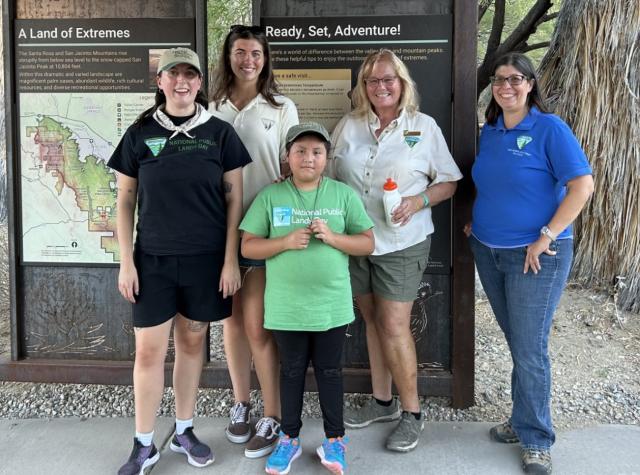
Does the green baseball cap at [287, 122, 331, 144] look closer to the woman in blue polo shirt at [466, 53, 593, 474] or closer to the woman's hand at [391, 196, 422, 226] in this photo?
the woman's hand at [391, 196, 422, 226]

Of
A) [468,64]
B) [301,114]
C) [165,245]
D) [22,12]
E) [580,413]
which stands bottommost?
[580,413]

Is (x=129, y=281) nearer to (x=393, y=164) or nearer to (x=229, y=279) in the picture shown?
(x=229, y=279)

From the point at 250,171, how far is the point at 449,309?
1.68 metres

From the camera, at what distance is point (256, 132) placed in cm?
305

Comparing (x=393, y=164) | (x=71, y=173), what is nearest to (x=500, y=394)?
(x=393, y=164)

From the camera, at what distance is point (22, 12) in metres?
3.87

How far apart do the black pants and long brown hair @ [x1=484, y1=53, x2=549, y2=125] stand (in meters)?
1.39

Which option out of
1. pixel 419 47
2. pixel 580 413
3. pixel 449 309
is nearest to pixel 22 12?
pixel 419 47

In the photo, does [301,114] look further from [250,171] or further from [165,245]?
[165,245]

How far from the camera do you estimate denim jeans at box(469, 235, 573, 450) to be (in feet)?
9.45

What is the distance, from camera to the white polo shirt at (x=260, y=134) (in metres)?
3.06

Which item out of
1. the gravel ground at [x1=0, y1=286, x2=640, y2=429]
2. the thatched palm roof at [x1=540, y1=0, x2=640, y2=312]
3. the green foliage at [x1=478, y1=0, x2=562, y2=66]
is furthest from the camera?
the green foliage at [x1=478, y1=0, x2=562, y2=66]

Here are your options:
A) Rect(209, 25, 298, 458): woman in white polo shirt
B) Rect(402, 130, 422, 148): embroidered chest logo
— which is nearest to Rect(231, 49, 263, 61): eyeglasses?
Rect(209, 25, 298, 458): woman in white polo shirt

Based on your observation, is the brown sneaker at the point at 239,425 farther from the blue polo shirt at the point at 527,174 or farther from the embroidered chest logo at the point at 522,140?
the embroidered chest logo at the point at 522,140
